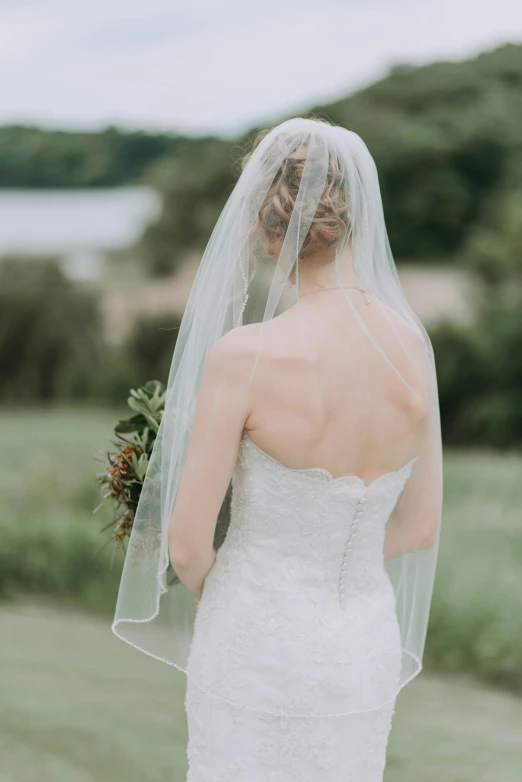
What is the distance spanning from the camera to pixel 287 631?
1.99 metres

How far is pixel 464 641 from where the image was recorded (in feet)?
19.0

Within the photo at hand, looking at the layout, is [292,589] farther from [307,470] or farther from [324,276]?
[324,276]

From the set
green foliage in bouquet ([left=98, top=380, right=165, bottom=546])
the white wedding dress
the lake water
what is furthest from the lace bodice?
the lake water

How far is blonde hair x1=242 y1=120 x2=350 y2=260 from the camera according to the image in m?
1.93

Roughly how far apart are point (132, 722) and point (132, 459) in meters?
3.18

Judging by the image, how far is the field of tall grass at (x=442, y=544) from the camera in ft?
19.0

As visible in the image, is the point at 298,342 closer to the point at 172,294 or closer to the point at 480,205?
the point at 172,294

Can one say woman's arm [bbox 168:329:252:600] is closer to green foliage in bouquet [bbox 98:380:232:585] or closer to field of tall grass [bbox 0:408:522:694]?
green foliage in bouquet [bbox 98:380:232:585]

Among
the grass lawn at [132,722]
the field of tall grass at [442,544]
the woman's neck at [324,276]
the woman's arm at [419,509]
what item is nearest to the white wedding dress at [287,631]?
the woman's arm at [419,509]

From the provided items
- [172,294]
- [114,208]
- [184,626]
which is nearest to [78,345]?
[172,294]

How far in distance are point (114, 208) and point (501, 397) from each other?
744 cm

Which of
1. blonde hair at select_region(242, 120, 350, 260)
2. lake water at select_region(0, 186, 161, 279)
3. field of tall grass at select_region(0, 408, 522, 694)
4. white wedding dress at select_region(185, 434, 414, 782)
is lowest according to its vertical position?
field of tall grass at select_region(0, 408, 522, 694)

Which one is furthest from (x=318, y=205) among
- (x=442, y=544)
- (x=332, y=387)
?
(x=442, y=544)

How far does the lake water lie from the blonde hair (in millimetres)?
12082
